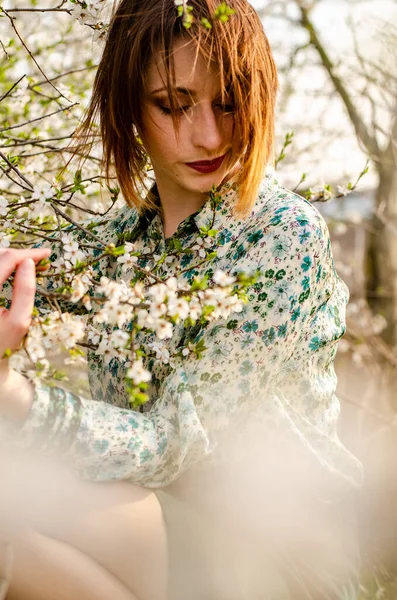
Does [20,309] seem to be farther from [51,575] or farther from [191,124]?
[191,124]

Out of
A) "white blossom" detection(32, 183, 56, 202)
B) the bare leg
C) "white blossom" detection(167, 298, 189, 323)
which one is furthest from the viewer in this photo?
"white blossom" detection(32, 183, 56, 202)

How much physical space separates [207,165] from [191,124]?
112 mm

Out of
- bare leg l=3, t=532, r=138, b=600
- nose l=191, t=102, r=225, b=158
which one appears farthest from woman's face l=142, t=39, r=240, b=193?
A: bare leg l=3, t=532, r=138, b=600

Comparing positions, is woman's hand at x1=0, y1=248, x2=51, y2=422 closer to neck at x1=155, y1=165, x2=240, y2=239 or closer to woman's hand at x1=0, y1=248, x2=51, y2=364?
woman's hand at x1=0, y1=248, x2=51, y2=364

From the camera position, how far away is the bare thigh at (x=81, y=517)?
153cm

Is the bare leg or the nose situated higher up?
the nose

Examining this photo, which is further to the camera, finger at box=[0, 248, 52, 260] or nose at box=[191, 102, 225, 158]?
nose at box=[191, 102, 225, 158]

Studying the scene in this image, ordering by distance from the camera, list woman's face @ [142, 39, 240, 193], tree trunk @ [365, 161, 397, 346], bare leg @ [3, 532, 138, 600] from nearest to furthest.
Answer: bare leg @ [3, 532, 138, 600] → woman's face @ [142, 39, 240, 193] → tree trunk @ [365, 161, 397, 346]

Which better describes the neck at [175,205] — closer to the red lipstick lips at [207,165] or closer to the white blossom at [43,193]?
the red lipstick lips at [207,165]

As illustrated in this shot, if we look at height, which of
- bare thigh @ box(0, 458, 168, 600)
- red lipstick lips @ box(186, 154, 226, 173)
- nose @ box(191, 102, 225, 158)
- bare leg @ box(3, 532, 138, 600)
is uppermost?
nose @ box(191, 102, 225, 158)

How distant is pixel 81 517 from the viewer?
1.54 m

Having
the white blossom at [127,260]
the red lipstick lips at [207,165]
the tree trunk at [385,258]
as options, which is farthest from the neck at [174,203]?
the tree trunk at [385,258]

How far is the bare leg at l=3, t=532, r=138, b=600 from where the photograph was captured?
4.93ft

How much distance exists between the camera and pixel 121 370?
203 centimetres
